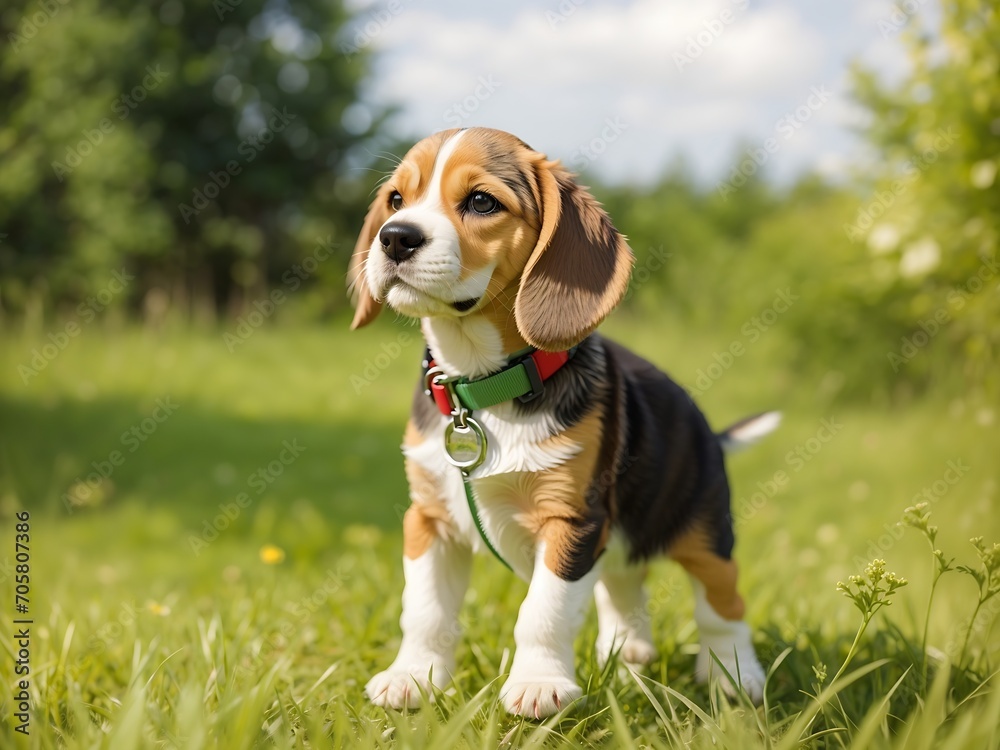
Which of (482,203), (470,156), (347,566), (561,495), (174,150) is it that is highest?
(470,156)

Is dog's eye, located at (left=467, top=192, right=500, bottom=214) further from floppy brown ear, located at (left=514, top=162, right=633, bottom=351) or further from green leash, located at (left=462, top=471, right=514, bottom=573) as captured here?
green leash, located at (left=462, top=471, right=514, bottom=573)

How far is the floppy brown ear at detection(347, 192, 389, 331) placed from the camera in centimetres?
322

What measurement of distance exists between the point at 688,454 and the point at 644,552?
16.3 inches

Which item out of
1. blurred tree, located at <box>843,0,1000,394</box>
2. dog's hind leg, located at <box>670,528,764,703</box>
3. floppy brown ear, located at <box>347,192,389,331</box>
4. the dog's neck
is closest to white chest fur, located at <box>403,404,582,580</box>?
the dog's neck

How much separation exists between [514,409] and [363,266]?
0.82m

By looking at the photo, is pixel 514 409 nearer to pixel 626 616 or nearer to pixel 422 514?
pixel 422 514

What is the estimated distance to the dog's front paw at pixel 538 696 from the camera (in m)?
2.68

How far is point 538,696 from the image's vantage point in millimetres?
2691

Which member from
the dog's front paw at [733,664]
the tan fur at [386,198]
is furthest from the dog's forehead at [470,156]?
the dog's front paw at [733,664]

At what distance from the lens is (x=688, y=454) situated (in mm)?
3393

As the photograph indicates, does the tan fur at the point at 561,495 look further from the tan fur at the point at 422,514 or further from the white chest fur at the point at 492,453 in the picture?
the tan fur at the point at 422,514

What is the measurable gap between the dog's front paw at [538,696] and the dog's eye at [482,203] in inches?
59.0

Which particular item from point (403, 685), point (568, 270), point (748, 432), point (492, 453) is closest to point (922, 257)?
point (748, 432)

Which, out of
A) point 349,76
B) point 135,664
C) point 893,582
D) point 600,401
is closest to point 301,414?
point 135,664
